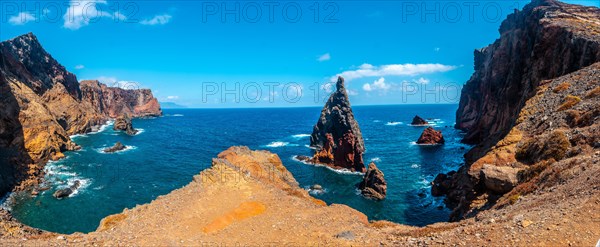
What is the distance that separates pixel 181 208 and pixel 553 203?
23800mm

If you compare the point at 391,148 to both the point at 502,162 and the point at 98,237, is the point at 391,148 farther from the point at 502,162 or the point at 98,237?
the point at 98,237

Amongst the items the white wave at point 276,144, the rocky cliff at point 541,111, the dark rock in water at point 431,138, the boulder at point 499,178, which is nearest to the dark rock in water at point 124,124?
the white wave at point 276,144

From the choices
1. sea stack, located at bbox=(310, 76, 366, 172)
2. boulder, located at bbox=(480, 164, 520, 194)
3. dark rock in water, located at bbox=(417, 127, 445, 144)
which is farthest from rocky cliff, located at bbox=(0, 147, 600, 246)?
dark rock in water, located at bbox=(417, 127, 445, 144)

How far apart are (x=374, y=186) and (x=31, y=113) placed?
82597 millimetres

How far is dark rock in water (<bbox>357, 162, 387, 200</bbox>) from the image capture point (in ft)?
172

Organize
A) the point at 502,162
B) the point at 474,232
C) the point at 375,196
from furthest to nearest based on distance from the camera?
A: the point at 375,196, the point at 502,162, the point at 474,232

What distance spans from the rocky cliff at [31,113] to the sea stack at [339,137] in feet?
193

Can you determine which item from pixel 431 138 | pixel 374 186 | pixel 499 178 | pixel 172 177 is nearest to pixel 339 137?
pixel 374 186

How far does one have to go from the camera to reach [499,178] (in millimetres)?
23953

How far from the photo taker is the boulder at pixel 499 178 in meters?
23.4

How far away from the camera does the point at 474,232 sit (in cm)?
1514

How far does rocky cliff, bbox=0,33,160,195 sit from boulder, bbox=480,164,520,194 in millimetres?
66804

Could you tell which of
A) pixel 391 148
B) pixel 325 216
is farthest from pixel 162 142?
pixel 325 216

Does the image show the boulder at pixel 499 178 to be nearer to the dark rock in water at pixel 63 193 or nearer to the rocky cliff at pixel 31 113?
the dark rock in water at pixel 63 193
